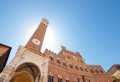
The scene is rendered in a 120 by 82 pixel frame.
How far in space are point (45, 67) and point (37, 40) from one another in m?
7.64

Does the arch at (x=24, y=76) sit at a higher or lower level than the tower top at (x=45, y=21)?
lower

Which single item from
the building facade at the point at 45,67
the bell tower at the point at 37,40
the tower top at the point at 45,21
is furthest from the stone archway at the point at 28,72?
the tower top at the point at 45,21

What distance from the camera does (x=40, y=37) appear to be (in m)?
27.2

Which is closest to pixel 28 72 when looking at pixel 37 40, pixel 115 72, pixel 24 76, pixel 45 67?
pixel 24 76

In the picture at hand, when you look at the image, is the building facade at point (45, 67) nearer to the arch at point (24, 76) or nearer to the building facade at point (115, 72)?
the arch at point (24, 76)

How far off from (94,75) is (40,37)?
17893 millimetres

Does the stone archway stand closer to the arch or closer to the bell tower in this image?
the arch

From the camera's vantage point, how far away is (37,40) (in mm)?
25734

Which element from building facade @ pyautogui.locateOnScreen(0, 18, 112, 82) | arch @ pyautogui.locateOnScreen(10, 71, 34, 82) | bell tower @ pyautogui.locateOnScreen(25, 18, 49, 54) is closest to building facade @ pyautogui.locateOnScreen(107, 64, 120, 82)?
building facade @ pyautogui.locateOnScreen(0, 18, 112, 82)

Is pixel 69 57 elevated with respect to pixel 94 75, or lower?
elevated

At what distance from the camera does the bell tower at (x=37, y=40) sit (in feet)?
75.7

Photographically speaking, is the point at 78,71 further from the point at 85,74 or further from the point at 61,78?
the point at 61,78

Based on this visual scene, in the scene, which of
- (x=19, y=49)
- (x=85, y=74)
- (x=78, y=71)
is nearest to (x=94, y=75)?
(x=85, y=74)

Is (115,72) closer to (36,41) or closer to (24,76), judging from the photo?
(36,41)
